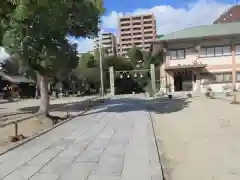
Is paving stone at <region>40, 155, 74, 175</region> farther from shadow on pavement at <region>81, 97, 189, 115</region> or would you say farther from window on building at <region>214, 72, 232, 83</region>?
window on building at <region>214, 72, 232, 83</region>

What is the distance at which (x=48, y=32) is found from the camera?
1534cm

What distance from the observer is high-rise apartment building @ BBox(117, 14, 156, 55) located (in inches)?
4186

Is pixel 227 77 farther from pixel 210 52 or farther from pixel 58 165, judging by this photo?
pixel 58 165

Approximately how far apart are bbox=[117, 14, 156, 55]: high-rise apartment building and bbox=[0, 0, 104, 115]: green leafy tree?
88.8 meters

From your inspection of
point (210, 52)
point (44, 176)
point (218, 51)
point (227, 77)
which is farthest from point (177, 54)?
point (44, 176)

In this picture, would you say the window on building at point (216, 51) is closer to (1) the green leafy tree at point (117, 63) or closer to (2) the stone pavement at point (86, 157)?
(1) the green leafy tree at point (117, 63)

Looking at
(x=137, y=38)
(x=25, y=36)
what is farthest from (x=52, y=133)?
(x=137, y=38)

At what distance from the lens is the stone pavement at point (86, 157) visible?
654 centimetres

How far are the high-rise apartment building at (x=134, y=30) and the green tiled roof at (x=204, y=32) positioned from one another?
63.2 meters

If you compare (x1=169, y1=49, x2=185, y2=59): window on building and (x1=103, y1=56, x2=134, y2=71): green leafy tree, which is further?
(x1=103, y1=56, x2=134, y2=71): green leafy tree

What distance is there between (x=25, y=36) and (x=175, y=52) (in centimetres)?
2717

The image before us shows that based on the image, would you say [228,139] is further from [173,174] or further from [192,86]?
[192,86]

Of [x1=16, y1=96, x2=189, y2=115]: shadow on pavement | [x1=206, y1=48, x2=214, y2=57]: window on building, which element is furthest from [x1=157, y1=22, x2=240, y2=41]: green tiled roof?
[x1=16, y1=96, x2=189, y2=115]: shadow on pavement

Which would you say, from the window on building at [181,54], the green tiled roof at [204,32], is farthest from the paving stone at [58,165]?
the window on building at [181,54]
